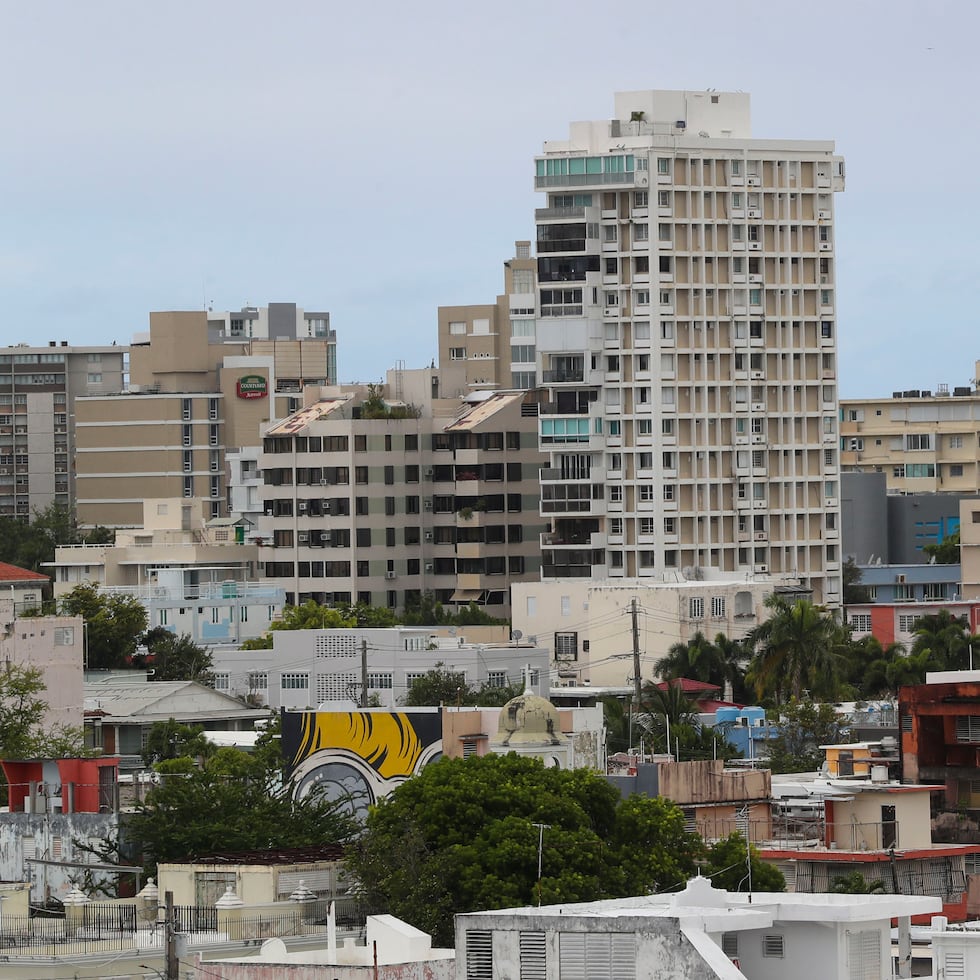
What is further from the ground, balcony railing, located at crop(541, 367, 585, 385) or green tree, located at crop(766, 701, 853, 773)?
balcony railing, located at crop(541, 367, 585, 385)

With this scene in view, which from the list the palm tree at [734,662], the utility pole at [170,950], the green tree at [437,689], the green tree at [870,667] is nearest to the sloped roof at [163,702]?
the green tree at [437,689]

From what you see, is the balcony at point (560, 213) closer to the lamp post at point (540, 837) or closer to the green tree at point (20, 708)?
the green tree at point (20, 708)

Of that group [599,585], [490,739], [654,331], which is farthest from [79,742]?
[654,331]

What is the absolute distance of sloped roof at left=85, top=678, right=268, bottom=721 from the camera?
106312 millimetres

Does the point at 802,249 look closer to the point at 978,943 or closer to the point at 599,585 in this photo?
the point at 599,585

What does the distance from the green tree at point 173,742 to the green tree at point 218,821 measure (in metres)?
30.8

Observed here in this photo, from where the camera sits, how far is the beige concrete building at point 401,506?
522 ft

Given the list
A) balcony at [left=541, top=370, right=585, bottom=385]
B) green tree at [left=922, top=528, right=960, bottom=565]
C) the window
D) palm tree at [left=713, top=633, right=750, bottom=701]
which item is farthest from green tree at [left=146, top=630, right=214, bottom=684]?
green tree at [left=922, top=528, right=960, bottom=565]

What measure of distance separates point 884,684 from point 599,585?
77.4 ft

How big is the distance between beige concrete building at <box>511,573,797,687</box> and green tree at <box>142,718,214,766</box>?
109ft

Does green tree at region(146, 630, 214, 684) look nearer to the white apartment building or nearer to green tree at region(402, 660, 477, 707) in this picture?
green tree at region(402, 660, 477, 707)

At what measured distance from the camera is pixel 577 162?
5812 inches

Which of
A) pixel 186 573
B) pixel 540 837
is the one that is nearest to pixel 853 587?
pixel 186 573

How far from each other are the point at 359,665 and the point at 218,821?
206 ft
